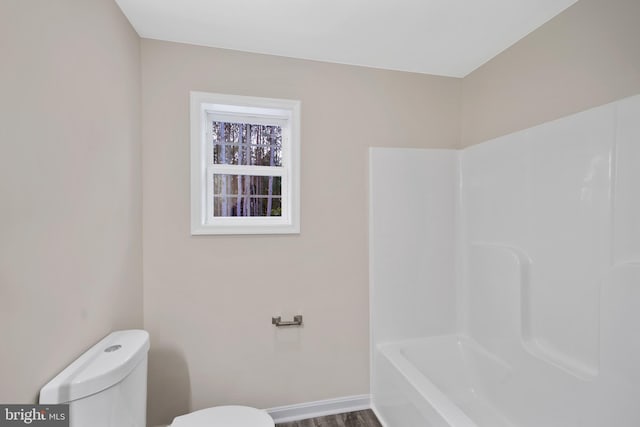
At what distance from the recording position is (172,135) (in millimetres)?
1699

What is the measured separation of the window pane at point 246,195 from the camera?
1.91 m

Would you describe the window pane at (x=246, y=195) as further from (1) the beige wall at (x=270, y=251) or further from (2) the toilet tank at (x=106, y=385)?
(2) the toilet tank at (x=106, y=385)

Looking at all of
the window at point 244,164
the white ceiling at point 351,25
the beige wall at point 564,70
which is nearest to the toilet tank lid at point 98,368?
the window at point 244,164

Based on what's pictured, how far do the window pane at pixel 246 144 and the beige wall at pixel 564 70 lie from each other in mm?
1489

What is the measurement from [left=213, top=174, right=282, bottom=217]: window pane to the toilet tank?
89 cm

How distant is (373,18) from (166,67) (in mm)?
1233

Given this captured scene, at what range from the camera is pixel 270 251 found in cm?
184

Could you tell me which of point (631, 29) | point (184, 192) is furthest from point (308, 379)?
point (631, 29)

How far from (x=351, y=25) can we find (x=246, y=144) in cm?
98

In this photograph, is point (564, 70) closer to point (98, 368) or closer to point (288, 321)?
point (288, 321)

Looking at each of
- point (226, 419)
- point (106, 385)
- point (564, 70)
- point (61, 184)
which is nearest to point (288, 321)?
point (226, 419)

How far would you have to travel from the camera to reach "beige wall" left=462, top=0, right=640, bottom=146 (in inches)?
49.5

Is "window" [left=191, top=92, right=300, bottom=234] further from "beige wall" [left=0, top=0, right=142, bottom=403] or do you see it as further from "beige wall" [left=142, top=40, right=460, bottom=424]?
"beige wall" [left=0, top=0, right=142, bottom=403]

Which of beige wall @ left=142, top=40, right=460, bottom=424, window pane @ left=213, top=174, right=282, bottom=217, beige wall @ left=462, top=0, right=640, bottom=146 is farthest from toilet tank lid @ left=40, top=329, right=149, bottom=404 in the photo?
beige wall @ left=462, top=0, right=640, bottom=146
